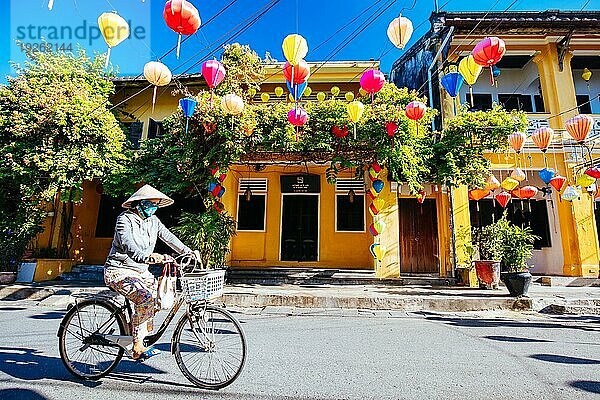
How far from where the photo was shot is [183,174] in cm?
971

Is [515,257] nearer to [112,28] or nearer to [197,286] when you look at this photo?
[197,286]

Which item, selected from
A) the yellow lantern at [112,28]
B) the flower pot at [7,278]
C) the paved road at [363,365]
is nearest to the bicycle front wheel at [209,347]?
the paved road at [363,365]

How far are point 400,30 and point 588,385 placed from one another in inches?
236

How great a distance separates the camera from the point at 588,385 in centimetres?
309

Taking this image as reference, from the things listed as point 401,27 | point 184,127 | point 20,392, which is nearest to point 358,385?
point 20,392

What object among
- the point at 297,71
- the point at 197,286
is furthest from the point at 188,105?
the point at 197,286

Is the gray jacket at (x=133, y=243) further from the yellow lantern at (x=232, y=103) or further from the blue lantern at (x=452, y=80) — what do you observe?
the blue lantern at (x=452, y=80)

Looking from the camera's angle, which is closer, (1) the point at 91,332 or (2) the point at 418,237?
(1) the point at 91,332

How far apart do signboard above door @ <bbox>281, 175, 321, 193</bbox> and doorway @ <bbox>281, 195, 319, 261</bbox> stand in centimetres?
52

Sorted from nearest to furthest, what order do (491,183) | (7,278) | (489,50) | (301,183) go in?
(489,50) → (491,183) → (7,278) → (301,183)

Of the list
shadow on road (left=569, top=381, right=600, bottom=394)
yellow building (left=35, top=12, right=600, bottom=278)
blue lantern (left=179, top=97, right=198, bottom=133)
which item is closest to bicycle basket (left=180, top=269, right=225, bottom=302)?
shadow on road (left=569, top=381, right=600, bottom=394)

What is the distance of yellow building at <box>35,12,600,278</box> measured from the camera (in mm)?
11047

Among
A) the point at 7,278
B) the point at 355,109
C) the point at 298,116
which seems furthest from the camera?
the point at 7,278

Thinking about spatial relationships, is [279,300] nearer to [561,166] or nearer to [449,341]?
[449,341]
